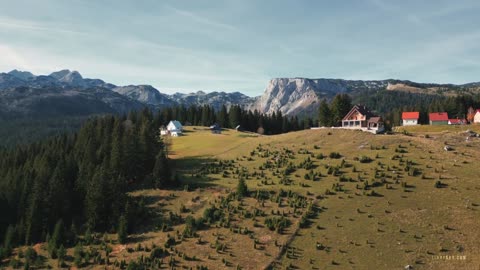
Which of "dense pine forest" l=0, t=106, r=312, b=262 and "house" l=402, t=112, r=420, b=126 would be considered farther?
"house" l=402, t=112, r=420, b=126

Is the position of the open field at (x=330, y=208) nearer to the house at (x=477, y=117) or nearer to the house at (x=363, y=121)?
the house at (x=363, y=121)

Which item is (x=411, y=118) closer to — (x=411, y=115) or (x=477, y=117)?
(x=411, y=115)

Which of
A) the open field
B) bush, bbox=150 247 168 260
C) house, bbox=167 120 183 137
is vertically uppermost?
house, bbox=167 120 183 137

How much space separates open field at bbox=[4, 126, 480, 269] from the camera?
44.0 metres

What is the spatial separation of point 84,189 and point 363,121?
247 ft

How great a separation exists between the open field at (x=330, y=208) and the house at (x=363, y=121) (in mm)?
14533

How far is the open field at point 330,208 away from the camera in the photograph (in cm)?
4397

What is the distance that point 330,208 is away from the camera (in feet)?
182

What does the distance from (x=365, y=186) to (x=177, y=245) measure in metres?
32.1

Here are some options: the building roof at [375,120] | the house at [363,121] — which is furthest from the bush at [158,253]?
the building roof at [375,120]

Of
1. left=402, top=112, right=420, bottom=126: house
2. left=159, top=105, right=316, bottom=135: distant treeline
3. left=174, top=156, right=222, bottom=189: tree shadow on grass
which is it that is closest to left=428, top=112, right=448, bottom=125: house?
left=402, top=112, right=420, bottom=126: house

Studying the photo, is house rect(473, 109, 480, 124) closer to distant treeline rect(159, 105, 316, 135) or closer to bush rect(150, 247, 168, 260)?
distant treeline rect(159, 105, 316, 135)

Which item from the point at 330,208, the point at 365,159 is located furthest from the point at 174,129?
the point at 330,208

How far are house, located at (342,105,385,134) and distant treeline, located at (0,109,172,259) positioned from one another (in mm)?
55757
